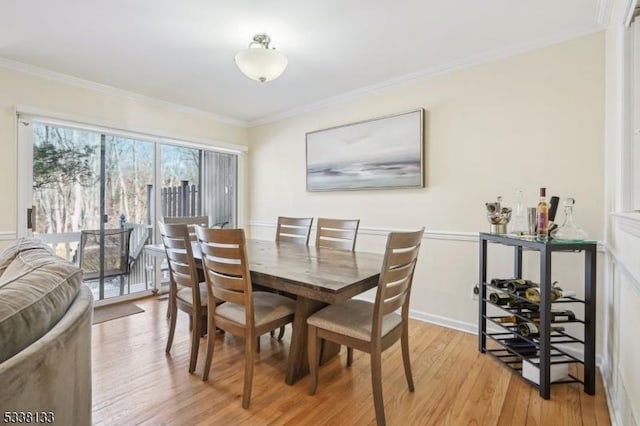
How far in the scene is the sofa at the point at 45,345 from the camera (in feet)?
2.41

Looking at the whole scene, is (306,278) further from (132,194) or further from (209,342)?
(132,194)

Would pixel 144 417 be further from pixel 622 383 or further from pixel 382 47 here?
pixel 382 47

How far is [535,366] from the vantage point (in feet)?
6.06

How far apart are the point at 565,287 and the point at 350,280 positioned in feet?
5.87

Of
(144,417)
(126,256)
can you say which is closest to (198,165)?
(126,256)

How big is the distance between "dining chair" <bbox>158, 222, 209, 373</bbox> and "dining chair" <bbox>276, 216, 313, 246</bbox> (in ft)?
3.24

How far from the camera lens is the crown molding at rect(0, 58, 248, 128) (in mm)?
2707

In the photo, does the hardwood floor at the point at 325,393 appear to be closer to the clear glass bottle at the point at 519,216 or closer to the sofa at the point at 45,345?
the sofa at the point at 45,345

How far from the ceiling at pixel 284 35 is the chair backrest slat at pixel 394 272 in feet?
4.91

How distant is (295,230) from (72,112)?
2464 mm

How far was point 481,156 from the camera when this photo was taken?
259 centimetres

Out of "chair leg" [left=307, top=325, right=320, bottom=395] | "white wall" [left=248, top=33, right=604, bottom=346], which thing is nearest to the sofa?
"chair leg" [left=307, top=325, right=320, bottom=395]

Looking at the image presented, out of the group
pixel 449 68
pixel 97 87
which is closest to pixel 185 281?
pixel 97 87

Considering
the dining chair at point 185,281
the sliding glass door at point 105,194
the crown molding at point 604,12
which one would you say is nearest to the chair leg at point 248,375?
the dining chair at point 185,281
